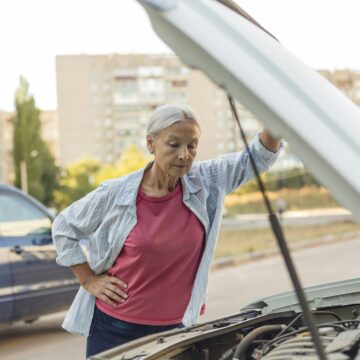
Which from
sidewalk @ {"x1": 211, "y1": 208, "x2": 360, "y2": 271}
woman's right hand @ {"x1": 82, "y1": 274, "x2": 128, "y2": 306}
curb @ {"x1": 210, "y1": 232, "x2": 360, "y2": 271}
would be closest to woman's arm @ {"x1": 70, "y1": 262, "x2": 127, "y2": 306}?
woman's right hand @ {"x1": 82, "y1": 274, "x2": 128, "y2": 306}

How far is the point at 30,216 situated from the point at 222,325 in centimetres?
526

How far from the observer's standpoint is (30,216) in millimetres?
7699

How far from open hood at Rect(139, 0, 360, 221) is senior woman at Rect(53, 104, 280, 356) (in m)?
1.15


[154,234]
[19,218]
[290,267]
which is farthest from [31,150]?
[290,267]

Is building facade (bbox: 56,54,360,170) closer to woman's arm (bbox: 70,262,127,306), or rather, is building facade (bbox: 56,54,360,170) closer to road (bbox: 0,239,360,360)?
road (bbox: 0,239,360,360)

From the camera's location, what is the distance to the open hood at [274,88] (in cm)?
147

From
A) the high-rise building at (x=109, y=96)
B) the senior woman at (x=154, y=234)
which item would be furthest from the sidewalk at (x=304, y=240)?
the high-rise building at (x=109, y=96)

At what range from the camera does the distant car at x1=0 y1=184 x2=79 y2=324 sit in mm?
7422

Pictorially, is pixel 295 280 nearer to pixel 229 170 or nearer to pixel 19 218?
pixel 229 170

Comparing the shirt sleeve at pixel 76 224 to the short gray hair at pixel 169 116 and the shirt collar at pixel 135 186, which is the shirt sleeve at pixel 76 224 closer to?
the shirt collar at pixel 135 186

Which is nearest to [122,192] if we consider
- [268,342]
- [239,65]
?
[268,342]

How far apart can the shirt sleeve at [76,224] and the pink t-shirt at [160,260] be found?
16cm

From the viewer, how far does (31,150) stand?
250 ft

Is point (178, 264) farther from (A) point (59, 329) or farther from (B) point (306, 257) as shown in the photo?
(B) point (306, 257)
